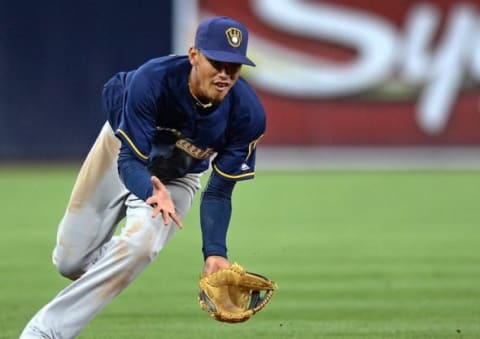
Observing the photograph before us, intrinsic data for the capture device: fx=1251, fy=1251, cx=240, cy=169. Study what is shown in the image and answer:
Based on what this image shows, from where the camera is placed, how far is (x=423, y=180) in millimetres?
17359

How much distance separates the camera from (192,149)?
A: 629 centimetres

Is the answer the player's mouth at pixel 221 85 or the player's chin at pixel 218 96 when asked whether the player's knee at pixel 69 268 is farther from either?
the player's mouth at pixel 221 85

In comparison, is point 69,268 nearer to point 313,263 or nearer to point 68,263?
point 68,263

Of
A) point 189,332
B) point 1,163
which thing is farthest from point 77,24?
point 189,332

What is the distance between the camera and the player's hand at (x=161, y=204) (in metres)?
5.45

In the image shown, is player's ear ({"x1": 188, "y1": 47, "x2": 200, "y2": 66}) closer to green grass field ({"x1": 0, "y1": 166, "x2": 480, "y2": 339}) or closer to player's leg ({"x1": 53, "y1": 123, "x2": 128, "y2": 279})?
player's leg ({"x1": 53, "y1": 123, "x2": 128, "y2": 279})

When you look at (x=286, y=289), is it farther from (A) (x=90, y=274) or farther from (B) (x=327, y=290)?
(A) (x=90, y=274)

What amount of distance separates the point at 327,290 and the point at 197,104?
111 inches

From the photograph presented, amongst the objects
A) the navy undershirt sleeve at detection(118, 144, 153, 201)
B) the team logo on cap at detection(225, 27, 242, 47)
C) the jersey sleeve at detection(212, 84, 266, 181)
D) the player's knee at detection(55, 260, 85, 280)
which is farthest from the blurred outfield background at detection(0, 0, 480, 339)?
the team logo on cap at detection(225, 27, 242, 47)

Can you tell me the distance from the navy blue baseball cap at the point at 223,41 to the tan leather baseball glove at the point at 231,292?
1.00 m

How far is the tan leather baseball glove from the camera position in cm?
584

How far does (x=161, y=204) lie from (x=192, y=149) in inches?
33.8

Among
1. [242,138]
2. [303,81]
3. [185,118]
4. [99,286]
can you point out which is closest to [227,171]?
[242,138]

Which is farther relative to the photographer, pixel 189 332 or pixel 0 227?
pixel 0 227
